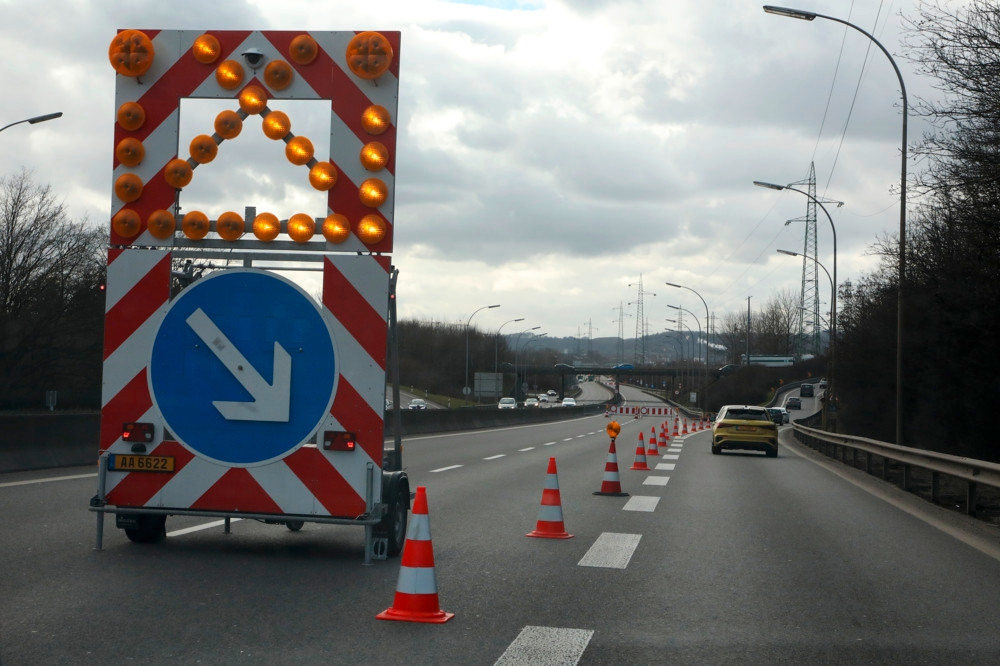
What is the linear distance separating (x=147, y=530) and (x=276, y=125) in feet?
10.8

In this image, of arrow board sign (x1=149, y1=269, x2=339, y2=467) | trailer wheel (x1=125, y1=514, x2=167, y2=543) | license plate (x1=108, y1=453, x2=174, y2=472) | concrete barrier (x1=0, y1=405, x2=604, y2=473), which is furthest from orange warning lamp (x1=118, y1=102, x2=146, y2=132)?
concrete barrier (x1=0, y1=405, x2=604, y2=473)

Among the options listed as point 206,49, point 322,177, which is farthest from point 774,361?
point 206,49

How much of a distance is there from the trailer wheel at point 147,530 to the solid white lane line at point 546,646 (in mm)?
3820

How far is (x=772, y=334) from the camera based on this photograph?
144250 mm

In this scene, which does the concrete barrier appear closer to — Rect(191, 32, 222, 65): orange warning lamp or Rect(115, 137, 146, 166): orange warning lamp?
Rect(115, 137, 146, 166): orange warning lamp

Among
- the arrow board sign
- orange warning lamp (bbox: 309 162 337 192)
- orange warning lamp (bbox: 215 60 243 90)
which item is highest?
orange warning lamp (bbox: 215 60 243 90)

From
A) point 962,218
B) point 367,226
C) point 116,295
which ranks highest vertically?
point 962,218

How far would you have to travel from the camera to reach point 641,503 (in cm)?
1380

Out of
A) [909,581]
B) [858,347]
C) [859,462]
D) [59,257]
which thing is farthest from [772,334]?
[909,581]

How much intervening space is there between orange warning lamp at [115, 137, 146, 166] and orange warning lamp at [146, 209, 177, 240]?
402 mm

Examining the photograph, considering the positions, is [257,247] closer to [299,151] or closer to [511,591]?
[299,151]

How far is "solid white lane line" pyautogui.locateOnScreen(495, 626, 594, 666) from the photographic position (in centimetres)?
531

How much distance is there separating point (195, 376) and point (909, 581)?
5.39 meters

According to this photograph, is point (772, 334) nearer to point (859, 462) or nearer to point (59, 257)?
point (59, 257)
